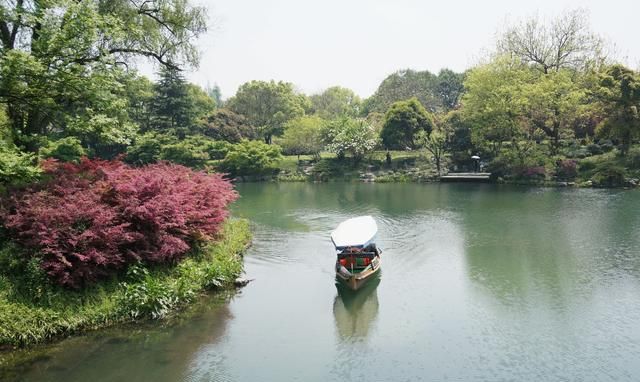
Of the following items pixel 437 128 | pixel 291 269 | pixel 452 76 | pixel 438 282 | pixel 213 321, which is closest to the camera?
pixel 213 321

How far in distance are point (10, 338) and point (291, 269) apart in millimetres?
8222

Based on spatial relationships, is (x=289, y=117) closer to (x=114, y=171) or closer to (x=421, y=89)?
(x=421, y=89)

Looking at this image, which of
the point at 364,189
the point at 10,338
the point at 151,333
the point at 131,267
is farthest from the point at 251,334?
the point at 364,189

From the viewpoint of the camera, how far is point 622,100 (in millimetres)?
32281

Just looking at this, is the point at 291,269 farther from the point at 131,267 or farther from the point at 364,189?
the point at 364,189

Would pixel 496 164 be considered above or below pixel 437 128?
below

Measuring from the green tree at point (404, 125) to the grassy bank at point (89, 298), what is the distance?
1391 inches

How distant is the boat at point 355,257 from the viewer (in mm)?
13375

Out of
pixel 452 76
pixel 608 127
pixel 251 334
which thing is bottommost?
pixel 251 334

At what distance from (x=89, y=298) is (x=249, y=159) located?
1359 inches

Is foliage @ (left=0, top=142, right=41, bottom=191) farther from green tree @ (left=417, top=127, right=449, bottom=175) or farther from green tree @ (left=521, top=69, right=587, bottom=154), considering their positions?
green tree @ (left=417, top=127, right=449, bottom=175)

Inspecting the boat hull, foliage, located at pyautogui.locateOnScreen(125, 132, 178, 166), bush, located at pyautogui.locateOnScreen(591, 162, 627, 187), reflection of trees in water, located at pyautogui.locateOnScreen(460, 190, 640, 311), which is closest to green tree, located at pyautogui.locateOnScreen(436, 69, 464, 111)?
bush, located at pyautogui.locateOnScreen(591, 162, 627, 187)

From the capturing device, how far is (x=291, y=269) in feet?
51.4

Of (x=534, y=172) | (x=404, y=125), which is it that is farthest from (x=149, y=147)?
(x=534, y=172)
